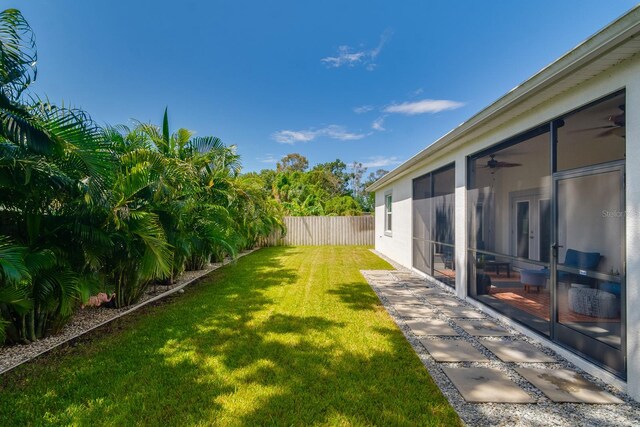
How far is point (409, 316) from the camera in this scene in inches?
178

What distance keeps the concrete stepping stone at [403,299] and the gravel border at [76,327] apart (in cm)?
438

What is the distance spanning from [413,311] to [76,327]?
4.88 m

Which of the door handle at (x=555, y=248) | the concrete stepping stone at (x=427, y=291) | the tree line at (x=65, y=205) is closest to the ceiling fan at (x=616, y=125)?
the door handle at (x=555, y=248)

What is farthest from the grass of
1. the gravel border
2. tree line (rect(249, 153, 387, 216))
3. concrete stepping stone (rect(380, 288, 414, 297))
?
tree line (rect(249, 153, 387, 216))

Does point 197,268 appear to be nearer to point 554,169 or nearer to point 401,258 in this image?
point 401,258

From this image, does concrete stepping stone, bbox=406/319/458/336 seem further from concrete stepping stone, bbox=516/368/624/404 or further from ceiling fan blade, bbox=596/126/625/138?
ceiling fan blade, bbox=596/126/625/138

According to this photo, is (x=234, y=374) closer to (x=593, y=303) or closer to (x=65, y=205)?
(x=65, y=205)

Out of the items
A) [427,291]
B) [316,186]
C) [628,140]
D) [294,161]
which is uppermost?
[294,161]

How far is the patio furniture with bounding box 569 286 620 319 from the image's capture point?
2670 millimetres

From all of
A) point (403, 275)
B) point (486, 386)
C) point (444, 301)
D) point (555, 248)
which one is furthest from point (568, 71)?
point (403, 275)

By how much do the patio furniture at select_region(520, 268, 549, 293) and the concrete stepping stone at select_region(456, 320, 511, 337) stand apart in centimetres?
72

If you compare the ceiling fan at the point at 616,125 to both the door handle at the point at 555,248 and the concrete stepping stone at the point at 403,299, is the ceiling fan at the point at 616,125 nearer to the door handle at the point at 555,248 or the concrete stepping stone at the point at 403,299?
the door handle at the point at 555,248

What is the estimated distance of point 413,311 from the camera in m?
4.77

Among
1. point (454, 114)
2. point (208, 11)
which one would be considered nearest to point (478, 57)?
point (454, 114)
